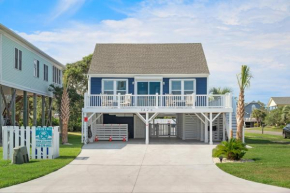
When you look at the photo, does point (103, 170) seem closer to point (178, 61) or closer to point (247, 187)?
point (247, 187)

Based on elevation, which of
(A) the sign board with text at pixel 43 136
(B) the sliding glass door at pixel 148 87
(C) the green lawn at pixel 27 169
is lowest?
(C) the green lawn at pixel 27 169

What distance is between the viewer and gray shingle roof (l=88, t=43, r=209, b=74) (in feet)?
82.6

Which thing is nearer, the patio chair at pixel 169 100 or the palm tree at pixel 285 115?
the patio chair at pixel 169 100

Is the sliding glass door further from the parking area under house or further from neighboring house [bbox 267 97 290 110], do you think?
neighboring house [bbox 267 97 290 110]

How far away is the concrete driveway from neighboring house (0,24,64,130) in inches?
326

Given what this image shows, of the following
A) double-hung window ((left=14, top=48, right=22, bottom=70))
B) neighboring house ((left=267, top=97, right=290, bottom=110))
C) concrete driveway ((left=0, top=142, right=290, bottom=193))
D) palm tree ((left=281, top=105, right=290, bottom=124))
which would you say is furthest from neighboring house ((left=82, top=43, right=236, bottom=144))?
neighboring house ((left=267, top=97, right=290, bottom=110))

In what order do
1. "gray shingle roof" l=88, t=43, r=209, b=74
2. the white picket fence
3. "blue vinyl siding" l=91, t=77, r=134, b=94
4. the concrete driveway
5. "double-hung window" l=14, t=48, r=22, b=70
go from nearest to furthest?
1. the concrete driveway
2. the white picket fence
3. "double-hung window" l=14, t=48, r=22, b=70
4. "blue vinyl siding" l=91, t=77, r=134, b=94
5. "gray shingle roof" l=88, t=43, r=209, b=74

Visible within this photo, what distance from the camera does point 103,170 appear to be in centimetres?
1252

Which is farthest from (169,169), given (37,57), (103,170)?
(37,57)

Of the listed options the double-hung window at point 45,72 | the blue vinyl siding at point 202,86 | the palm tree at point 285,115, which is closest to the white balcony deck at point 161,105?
the blue vinyl siding at point 202,86

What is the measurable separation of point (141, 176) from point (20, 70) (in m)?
15.5

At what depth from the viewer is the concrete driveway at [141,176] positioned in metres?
9.56

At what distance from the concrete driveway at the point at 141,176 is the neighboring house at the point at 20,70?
27.2 ft

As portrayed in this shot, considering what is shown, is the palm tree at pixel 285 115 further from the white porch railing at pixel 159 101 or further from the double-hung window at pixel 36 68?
the double-hung window at pixel 36 68
